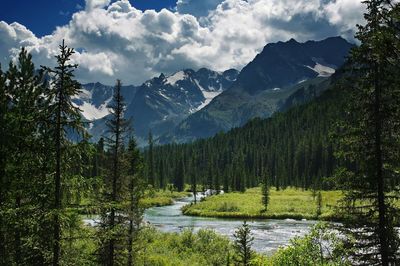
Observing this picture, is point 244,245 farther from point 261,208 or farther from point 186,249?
point 261,208

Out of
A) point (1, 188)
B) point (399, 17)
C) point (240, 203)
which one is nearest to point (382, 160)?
point (399, 17)

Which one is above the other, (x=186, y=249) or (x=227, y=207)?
(x=227, y=207)

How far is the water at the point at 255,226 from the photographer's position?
186ft

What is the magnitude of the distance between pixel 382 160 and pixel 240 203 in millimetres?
82523

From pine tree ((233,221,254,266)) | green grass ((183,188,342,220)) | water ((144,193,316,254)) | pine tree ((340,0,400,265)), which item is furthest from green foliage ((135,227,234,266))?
green grass ((183,188,342,220))

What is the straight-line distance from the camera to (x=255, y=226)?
73438 millimetres

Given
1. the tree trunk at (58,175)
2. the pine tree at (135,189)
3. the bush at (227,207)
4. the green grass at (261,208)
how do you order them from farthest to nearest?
the bush at (227,207)
the green grass at (261,208)
the pine tree at (135,189)
the tree trunk at (58,175)

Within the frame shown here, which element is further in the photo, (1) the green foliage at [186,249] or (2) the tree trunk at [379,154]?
(1) the green foliage at [186,249]

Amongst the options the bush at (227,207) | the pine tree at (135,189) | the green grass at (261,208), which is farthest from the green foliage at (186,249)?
the bush at (227,207)

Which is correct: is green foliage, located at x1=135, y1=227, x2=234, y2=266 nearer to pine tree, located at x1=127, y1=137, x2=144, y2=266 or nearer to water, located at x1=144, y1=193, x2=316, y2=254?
water, located at x1=144, y1=193, x2=316, y2=254

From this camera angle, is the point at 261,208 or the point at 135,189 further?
the point at 261,208

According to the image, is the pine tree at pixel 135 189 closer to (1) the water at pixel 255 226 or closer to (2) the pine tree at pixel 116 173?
(2) the pine tree at pixel 116 173

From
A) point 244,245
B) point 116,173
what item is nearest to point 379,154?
point 116,173

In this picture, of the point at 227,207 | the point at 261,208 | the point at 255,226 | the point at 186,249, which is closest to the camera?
the point at 186,249
